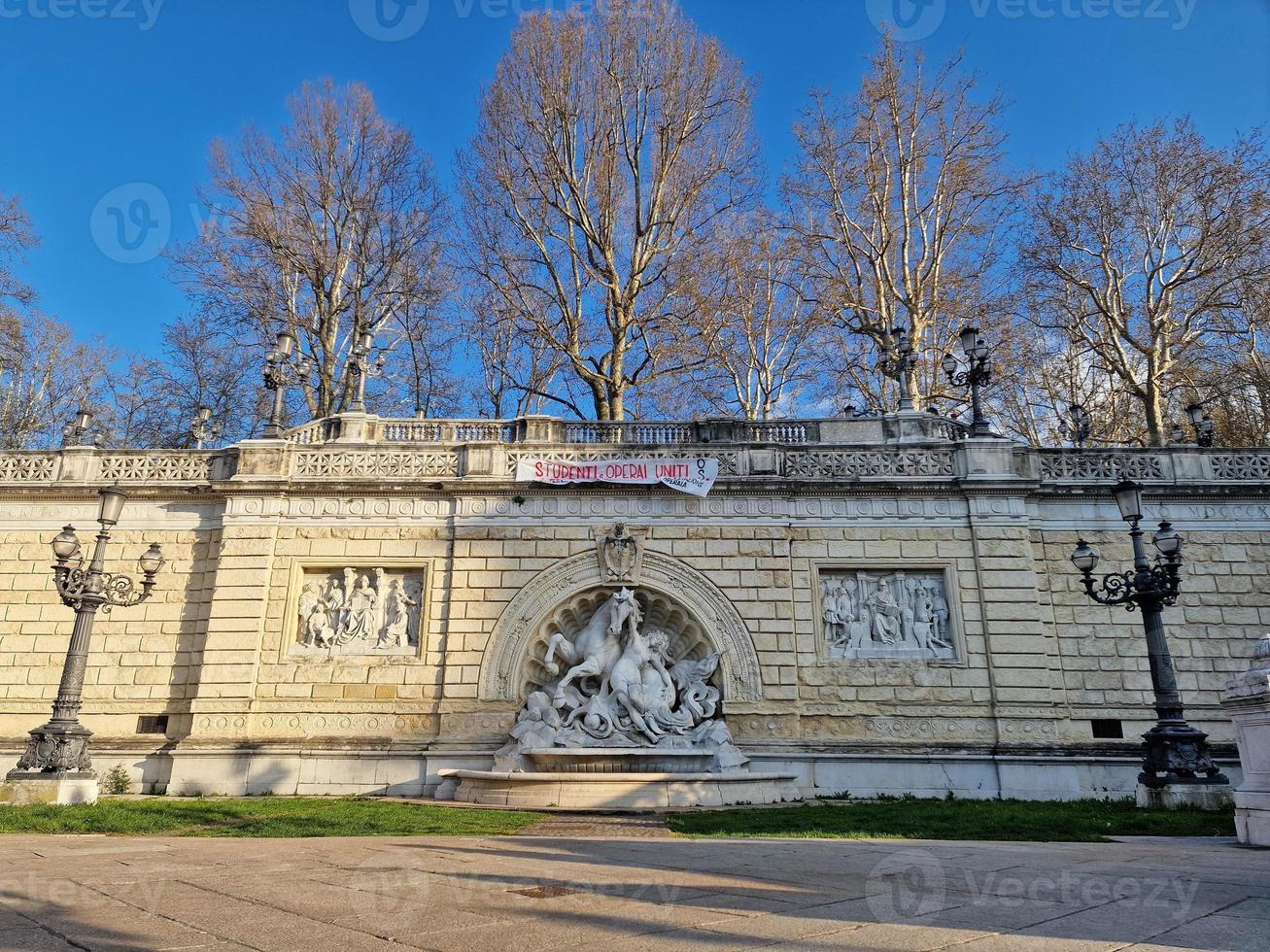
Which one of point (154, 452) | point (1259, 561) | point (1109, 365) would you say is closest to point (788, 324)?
point (1109, 365)

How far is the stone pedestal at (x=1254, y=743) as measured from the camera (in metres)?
7.68

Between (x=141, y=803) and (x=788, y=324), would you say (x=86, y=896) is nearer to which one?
(x=141, y=803)

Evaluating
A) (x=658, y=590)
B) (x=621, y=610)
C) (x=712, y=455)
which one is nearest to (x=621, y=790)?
(x=621, y=610)

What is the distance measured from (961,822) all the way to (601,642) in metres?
6.67

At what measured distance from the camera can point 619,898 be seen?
4.89 m

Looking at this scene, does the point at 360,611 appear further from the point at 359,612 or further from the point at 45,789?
the point at 45,789

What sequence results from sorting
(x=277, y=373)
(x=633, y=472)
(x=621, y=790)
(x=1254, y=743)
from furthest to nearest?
1. (x=277, y=373)
2. (x=633, y=472)
3. (x=621, y=790)
4. (x=1254, y=743)

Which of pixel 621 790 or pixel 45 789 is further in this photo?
pixel 621 790

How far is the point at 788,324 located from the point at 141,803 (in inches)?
769

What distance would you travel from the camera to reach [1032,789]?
13.6 metres

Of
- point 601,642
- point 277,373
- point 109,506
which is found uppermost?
point 277,373

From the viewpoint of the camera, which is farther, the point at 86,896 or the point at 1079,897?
the point at 1079,897

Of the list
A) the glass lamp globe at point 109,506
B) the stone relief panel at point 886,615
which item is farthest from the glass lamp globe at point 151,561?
the stone relief panel at point 886,615

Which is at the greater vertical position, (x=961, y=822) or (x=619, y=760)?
(x=619, y=760)
